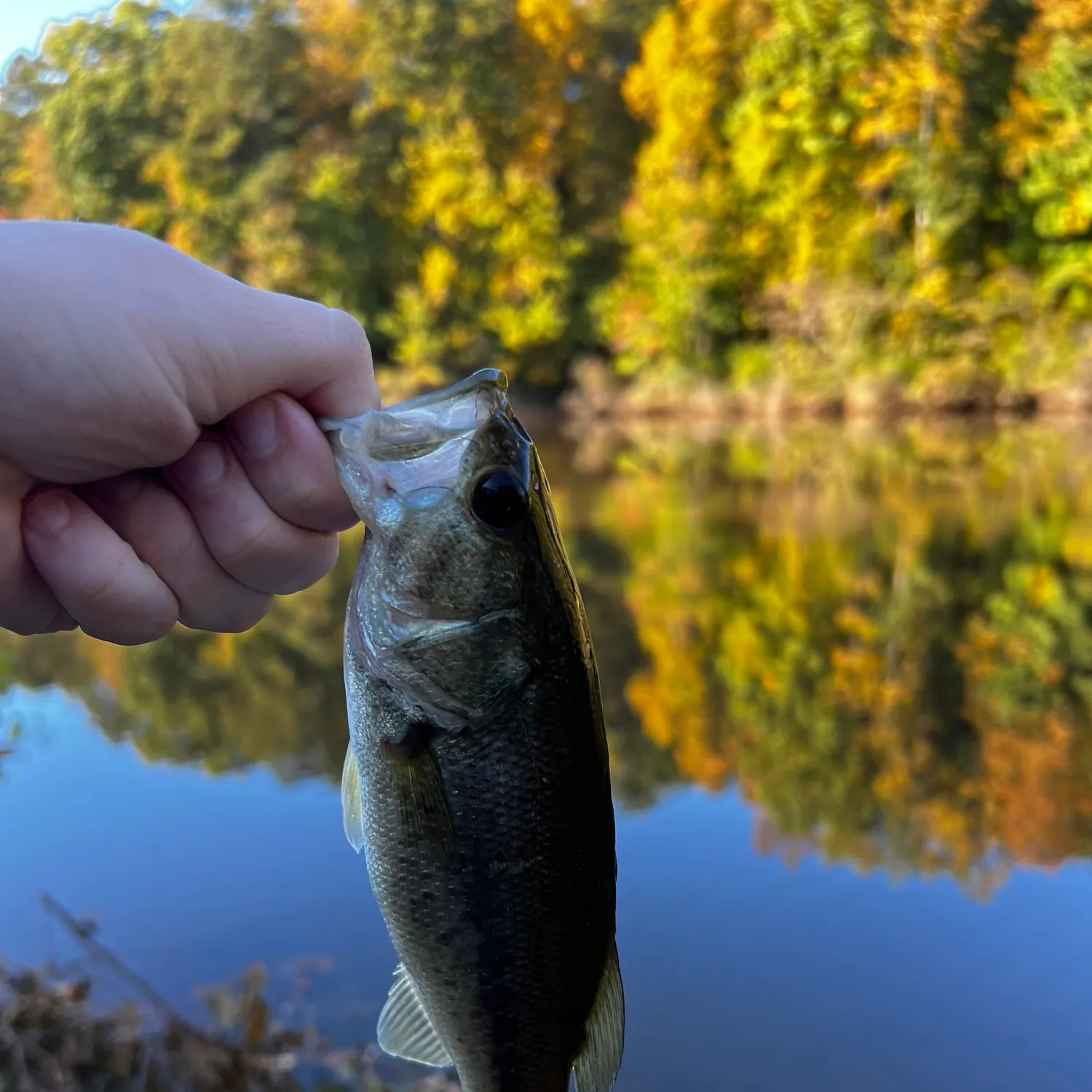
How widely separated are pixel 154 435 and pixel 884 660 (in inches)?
249

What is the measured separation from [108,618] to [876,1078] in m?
3.24

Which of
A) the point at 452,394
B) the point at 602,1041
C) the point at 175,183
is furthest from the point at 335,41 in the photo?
the point at 602,1041

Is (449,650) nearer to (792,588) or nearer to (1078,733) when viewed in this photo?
(1078,733)

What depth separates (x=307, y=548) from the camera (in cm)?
183

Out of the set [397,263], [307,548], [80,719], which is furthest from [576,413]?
[307,548]

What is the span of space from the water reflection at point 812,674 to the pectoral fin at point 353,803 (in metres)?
3.81

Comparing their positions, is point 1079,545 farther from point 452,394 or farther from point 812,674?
point 452,394

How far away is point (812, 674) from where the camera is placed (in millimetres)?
6969

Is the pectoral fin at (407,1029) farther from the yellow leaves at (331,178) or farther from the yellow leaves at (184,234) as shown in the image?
the yellow leaves at (331,178)

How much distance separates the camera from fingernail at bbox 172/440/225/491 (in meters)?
1.76

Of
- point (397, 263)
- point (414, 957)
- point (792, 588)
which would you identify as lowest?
point (414, 957)

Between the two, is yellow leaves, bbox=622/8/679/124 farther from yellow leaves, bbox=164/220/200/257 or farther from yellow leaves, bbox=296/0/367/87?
yellow leaves, bbox=164/220/200/257

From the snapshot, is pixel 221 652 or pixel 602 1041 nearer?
pixel 602 1041

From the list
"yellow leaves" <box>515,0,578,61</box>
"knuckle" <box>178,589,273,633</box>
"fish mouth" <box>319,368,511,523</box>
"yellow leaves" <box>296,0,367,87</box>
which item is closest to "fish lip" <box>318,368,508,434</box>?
"fish mouth" <box>319,368,511,523</box>
